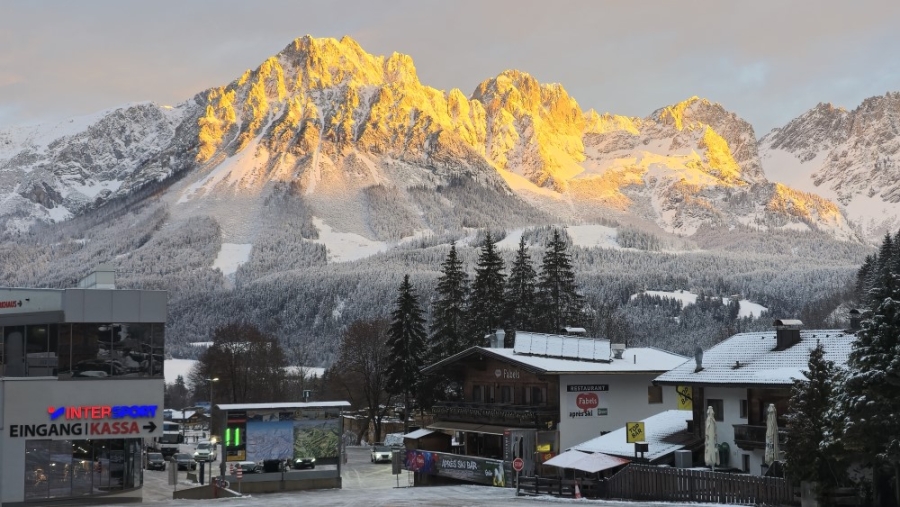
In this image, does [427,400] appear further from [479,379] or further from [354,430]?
[354,430]

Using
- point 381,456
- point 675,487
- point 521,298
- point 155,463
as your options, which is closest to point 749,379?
point 675,487

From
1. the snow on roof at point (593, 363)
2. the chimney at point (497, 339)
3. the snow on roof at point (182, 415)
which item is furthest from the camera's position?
the snow on roof at point (182, 415)

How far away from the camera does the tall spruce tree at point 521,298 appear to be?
89.4m

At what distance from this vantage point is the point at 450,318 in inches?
3487

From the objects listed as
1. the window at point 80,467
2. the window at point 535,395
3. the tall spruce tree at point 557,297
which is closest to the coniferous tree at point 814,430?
the window at point 535,395

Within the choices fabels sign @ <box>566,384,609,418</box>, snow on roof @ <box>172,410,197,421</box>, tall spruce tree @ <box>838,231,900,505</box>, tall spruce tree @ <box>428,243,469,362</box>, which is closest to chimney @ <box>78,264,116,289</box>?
fabels sign @ <box>566,384,609,418</box>

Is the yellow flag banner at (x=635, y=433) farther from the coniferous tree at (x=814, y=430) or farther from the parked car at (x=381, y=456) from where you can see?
the parked car at (x=381, y=456)

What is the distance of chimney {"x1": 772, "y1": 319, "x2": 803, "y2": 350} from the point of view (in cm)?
4978

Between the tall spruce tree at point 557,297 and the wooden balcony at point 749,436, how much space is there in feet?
143

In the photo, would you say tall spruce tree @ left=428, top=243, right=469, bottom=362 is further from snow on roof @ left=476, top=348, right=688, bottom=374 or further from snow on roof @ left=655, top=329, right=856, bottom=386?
snow on roof @ left=655, top=329, right=856, bottom=386

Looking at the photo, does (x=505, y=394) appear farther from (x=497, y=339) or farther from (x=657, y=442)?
(x=657, y=442)

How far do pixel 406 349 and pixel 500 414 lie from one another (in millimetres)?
22840

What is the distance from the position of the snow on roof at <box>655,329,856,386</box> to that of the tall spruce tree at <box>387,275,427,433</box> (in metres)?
36.4

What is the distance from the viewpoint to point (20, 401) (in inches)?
1831
